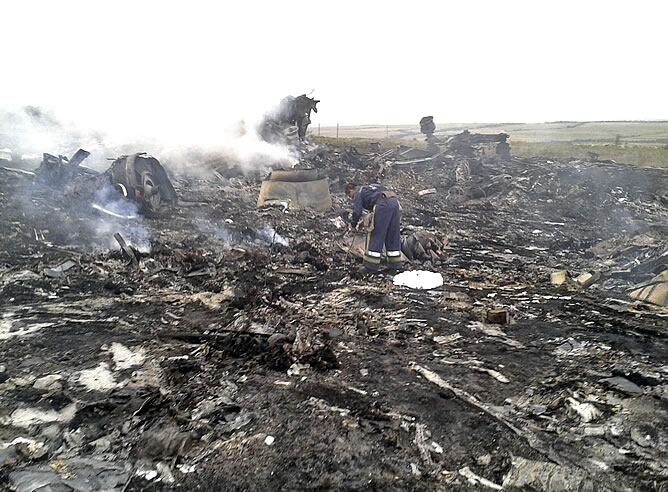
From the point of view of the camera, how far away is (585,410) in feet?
9.67

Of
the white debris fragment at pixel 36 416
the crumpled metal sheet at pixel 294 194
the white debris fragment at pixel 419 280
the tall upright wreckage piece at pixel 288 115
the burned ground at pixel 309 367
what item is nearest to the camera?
the burned ground at pixel 309 367

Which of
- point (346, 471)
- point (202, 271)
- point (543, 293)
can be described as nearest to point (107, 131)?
point (202, 271)

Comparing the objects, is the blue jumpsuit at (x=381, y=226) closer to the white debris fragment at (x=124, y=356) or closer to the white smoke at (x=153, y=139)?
the white debris fragment at (x=124, y=356)

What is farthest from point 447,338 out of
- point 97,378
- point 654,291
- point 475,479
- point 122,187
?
point 122,187

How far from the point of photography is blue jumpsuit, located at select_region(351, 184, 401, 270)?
20.0 ft

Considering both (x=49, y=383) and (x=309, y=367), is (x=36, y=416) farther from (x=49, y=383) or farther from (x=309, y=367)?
(x=309, y=367)

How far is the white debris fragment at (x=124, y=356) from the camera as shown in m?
3.57

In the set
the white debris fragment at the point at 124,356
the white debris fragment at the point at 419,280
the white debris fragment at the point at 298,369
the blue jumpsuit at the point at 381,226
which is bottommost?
the white debris fragment at the point at 419,280

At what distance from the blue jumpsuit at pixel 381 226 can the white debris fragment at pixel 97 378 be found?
3.66m

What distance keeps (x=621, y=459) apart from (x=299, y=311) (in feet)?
9.93

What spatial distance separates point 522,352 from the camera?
12.8 ft

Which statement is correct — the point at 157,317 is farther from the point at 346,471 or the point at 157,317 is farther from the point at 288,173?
the point at 288,173

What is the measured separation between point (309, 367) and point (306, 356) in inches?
5.9

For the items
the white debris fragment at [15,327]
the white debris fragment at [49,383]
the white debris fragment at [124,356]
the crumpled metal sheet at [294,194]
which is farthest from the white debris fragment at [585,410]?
the crumpled metal sheet at [294,194]
